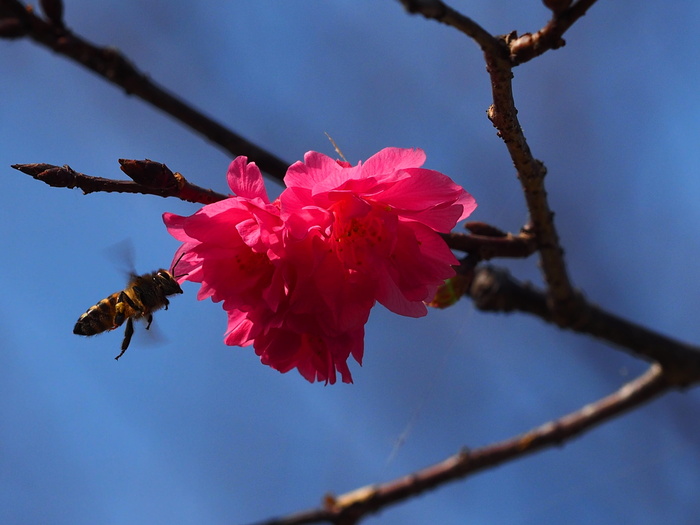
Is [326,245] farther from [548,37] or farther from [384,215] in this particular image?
[548,37]

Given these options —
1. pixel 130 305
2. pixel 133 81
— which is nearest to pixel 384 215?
pixel 130 305

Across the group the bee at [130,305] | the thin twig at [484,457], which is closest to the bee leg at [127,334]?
the bee at [130,305]

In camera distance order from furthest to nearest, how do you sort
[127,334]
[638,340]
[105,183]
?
[638,340], [127,334], [105,183]

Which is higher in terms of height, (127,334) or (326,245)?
(326,245)

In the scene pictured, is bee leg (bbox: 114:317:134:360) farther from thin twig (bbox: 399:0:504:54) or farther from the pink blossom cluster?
thin twig (bbox: 399:0:504:54)

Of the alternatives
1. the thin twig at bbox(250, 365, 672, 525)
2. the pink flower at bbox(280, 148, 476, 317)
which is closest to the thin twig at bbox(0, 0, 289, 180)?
the pink flower at bbox(280, 148, 476, 317)

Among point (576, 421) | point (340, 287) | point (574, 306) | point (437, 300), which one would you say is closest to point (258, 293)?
point (340, 287)
